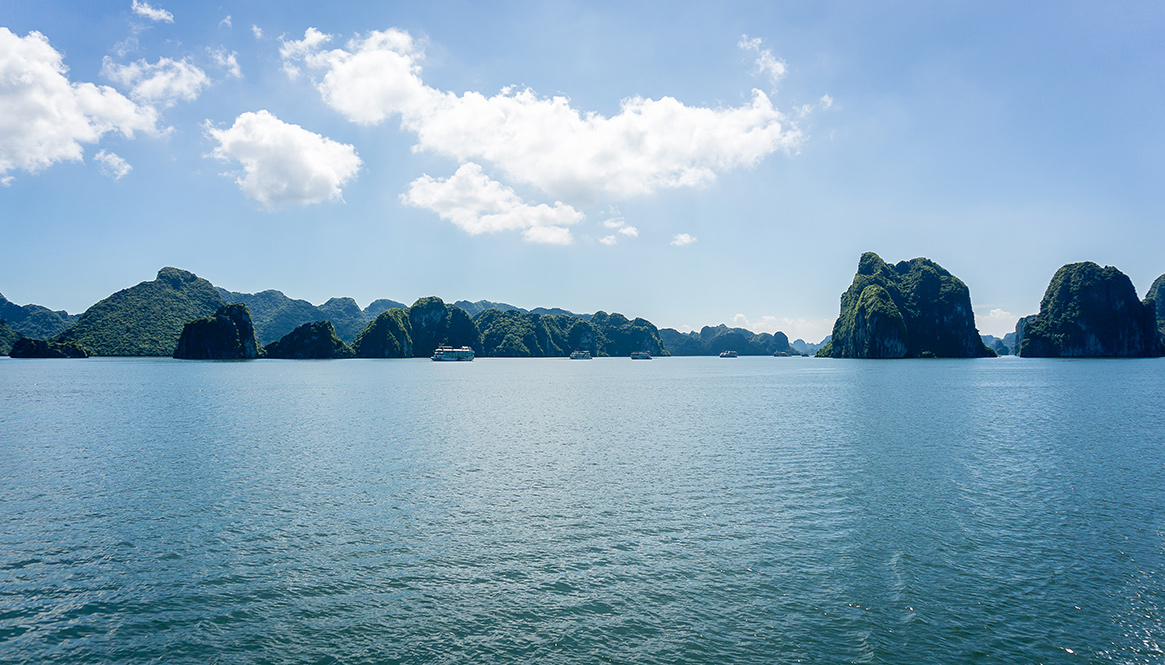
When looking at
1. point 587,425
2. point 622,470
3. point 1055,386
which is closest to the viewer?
point 622,470

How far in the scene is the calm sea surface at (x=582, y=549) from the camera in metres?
18.1

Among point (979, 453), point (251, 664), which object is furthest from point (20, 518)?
point (979, 453)

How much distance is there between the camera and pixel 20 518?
30.6 meters

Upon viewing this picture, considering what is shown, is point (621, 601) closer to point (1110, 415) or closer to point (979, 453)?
point (979, 453)

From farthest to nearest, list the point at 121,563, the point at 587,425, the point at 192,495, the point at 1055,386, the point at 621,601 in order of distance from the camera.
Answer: the point at 1055,386
the point at 587,425
the point at 192,495
the point at 121,563
the point at 621,601

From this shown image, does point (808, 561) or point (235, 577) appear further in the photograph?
point (808, 561)

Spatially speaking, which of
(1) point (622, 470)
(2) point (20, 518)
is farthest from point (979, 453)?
(2) point (20, 518)

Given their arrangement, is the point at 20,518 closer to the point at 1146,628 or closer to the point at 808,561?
the point at 808,561

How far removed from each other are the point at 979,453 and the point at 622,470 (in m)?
33.2

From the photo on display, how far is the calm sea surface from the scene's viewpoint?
1809 cm

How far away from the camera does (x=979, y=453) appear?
163ft

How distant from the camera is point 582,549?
85.9 feet

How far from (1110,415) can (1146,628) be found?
79648 mm

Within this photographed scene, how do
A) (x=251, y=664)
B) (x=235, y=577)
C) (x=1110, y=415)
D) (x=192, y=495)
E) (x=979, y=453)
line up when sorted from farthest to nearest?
(x=1110, y=415) < (x=979, y=453) < (x=192, y=495) < (x=235, y=577) < (x=251, y=664)
